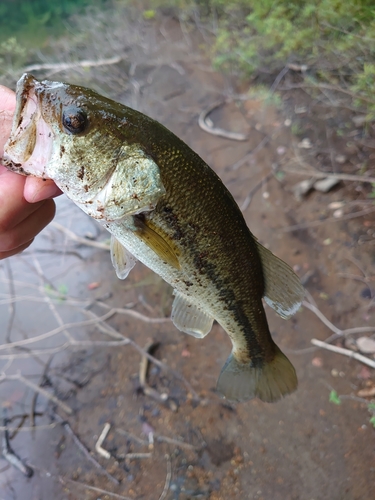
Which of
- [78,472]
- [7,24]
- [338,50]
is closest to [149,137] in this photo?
[78,472]

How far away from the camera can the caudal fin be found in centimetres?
184

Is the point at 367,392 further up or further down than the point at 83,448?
further up

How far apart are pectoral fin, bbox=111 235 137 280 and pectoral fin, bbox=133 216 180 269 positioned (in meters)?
0.24

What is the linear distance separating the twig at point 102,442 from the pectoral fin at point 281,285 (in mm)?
2629

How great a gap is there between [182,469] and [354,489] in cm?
141

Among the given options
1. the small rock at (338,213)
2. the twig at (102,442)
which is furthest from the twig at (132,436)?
the small rock at (338,213)

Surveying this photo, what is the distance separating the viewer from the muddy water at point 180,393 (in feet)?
9.88

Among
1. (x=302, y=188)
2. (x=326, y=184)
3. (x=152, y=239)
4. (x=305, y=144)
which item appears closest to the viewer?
(x=152, y=239)

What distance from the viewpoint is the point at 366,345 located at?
3357mm

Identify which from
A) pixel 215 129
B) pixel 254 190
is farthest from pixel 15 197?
pixel 215 129

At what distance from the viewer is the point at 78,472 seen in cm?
330

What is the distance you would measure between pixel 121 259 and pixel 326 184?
12.7 ft

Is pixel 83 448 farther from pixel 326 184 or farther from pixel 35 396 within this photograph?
pixel 326 184

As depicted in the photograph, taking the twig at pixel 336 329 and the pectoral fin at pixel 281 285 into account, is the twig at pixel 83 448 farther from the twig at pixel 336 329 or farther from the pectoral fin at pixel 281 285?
the pectoral fin at pixel 281 285
